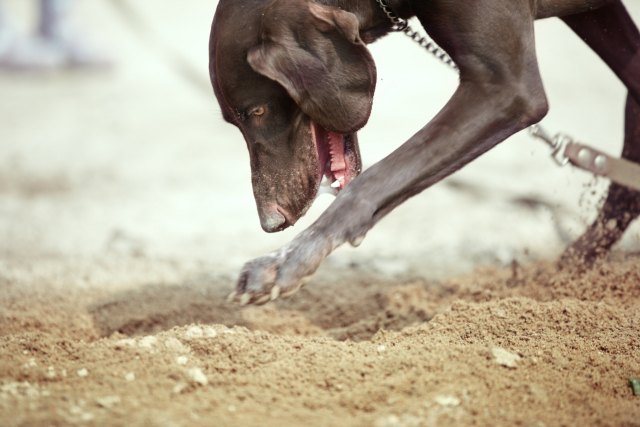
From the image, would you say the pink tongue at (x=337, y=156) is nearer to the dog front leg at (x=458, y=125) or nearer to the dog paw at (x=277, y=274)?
the dog front leg at (x=458, y=125)

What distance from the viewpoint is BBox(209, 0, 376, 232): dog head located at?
6.34ft

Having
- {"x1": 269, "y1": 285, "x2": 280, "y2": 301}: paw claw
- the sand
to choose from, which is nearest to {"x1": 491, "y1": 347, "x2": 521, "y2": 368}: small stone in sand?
the sand

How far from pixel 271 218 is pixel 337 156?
16.7 inches

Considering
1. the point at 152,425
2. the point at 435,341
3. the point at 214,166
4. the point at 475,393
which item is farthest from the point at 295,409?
the point at 214,166

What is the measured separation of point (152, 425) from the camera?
1319 mm

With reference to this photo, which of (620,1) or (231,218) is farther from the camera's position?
(231,218)

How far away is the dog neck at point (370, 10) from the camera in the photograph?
2135 millimetres

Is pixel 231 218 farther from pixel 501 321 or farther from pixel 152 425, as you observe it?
pixel 152 425

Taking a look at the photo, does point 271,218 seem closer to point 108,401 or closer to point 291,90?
point 291,90

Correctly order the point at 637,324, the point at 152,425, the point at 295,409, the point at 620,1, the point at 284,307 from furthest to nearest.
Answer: the point at 284,307
the point at 620,1
the point at 637,324
the point at 295,409
the point at 152,425

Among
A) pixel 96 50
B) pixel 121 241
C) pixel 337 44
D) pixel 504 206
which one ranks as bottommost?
pixel 504 206

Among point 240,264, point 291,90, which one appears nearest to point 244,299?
point 291,90

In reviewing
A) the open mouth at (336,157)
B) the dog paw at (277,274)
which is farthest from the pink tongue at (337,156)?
the dog paw at (277,274)

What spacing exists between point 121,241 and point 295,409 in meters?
3.17
